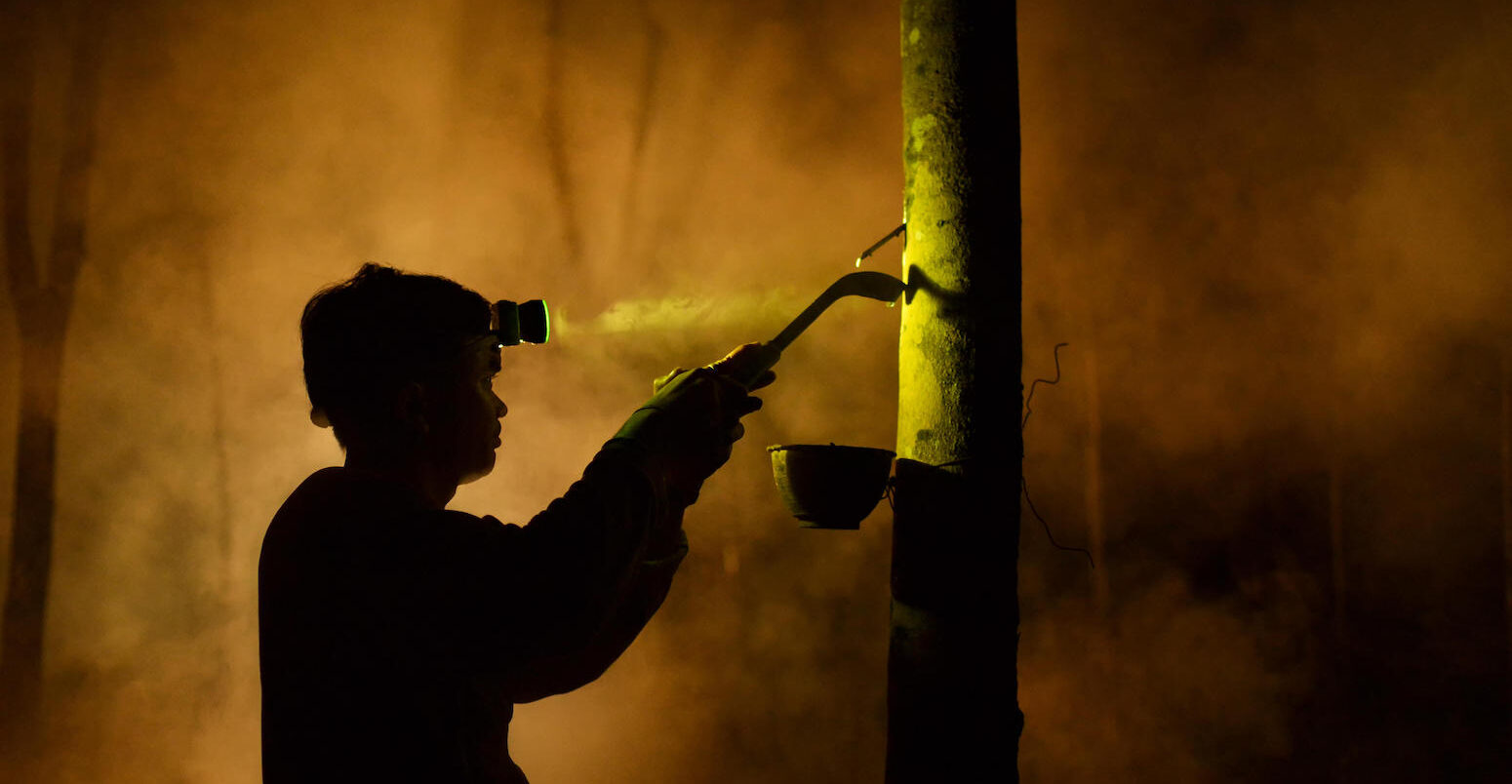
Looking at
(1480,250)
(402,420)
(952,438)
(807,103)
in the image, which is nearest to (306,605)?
(402,420)

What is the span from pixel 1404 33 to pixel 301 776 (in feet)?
20.8

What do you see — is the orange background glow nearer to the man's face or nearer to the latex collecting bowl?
the latex collecting bowl

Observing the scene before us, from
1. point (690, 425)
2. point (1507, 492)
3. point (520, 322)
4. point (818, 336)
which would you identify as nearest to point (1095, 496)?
point (818, 336)

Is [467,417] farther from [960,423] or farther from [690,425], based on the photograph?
[960,423]

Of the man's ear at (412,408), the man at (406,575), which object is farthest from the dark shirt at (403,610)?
the man's ear at (412,408)

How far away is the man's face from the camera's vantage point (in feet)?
5.74

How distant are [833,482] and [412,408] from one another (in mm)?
925

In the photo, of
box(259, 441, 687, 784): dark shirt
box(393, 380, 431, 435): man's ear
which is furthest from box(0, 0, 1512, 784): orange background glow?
box(259, 441, 687, 784): dark shirt

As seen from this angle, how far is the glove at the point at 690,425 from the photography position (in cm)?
171

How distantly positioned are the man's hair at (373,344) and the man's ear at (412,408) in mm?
14

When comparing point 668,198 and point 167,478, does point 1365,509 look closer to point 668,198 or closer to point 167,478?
point 668,198

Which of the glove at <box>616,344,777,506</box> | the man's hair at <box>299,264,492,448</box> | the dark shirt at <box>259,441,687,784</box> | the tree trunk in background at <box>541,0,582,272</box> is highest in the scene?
the tree trunk in background at <box>541,0,582,272</box>

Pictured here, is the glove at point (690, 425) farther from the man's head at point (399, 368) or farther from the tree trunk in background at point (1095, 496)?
the tree trunk in background at point (1095, 496)

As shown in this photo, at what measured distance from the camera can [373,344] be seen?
66.9 inches
